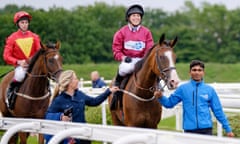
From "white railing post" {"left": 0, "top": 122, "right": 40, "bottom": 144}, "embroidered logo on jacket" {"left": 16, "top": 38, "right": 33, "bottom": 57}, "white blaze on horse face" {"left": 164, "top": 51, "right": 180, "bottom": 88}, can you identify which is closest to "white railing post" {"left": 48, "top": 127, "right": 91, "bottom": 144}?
"white railing post" {"left": 0, "top": 122, "right": 40, "bottom": 144}

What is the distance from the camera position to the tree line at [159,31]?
94.2ft

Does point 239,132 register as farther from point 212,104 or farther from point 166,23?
point 166,23

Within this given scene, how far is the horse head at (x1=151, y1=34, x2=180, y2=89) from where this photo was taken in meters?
5.53

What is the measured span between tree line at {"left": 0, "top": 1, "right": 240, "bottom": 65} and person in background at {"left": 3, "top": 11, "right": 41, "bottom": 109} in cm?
1169

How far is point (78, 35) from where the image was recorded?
31.2m

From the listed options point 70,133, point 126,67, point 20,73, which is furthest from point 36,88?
point 70,133

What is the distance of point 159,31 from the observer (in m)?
45.7

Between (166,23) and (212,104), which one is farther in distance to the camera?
(166,23)

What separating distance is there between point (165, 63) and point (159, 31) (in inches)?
1578

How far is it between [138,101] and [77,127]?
2538 millimetres

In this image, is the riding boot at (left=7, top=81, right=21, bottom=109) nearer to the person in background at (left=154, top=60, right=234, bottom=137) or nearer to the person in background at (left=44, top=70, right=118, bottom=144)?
the person in background at (left=44, top=70, right=118, bottom=144)

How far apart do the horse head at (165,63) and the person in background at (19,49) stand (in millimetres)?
2210

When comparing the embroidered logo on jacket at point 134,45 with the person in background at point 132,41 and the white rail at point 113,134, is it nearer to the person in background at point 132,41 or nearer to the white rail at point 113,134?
the person in background at point 132,41

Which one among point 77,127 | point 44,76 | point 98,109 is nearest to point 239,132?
point 44,76
